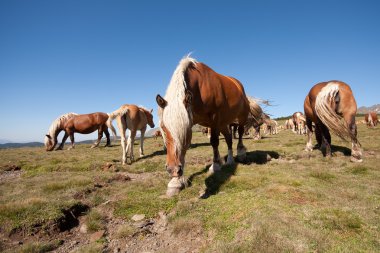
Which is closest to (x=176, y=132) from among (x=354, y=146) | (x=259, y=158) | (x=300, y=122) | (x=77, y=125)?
(x=259, y=158)

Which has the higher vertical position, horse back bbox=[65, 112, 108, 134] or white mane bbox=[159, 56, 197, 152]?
horse back bbox=[65, 112, 108, 134]

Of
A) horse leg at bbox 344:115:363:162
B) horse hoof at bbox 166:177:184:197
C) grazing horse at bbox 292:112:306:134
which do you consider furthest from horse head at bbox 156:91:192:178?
grazing horse at bbox 292:112:306:134

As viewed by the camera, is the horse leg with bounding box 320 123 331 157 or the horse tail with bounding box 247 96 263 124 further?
the horse tail with bounding box 247 96 263 124

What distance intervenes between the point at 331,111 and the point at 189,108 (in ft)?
17.9

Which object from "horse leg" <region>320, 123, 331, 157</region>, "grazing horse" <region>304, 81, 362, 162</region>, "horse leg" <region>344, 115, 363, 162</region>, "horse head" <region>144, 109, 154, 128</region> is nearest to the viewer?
"horse leg" <region>344, 115, 363, 162</region>

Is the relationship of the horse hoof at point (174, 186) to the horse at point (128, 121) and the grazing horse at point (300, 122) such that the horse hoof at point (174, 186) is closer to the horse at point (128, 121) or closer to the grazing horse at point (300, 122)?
the horse at point (128, 121)

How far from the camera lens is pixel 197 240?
3354 millimetres

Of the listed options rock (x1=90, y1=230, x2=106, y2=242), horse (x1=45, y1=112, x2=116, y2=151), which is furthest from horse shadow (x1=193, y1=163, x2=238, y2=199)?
horse (x1=45, y1=112, x2=116, y2=151)

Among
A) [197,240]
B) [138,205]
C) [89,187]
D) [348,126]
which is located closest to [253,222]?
[197,240]

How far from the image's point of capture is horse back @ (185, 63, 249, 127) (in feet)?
18.6

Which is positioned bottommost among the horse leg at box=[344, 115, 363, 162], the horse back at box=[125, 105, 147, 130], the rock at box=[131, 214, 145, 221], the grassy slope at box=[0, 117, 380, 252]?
the rock at box=[131, 214, 145, 221]

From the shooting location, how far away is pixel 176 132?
14.4ft

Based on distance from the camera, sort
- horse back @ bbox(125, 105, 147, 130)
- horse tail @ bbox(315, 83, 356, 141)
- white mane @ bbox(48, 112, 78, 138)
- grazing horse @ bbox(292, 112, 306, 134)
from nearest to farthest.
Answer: horse tail @ bbox(315, 83, 356, 141) < horse back @ bbox(125, 105, 147, 130) < white mane @ bbox(48, 112, 78, 138) < grazing horse @ bbox(292, 112, 306, 134)

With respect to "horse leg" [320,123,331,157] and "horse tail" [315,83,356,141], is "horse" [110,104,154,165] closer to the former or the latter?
"horse tail" [315,83,356,141]
